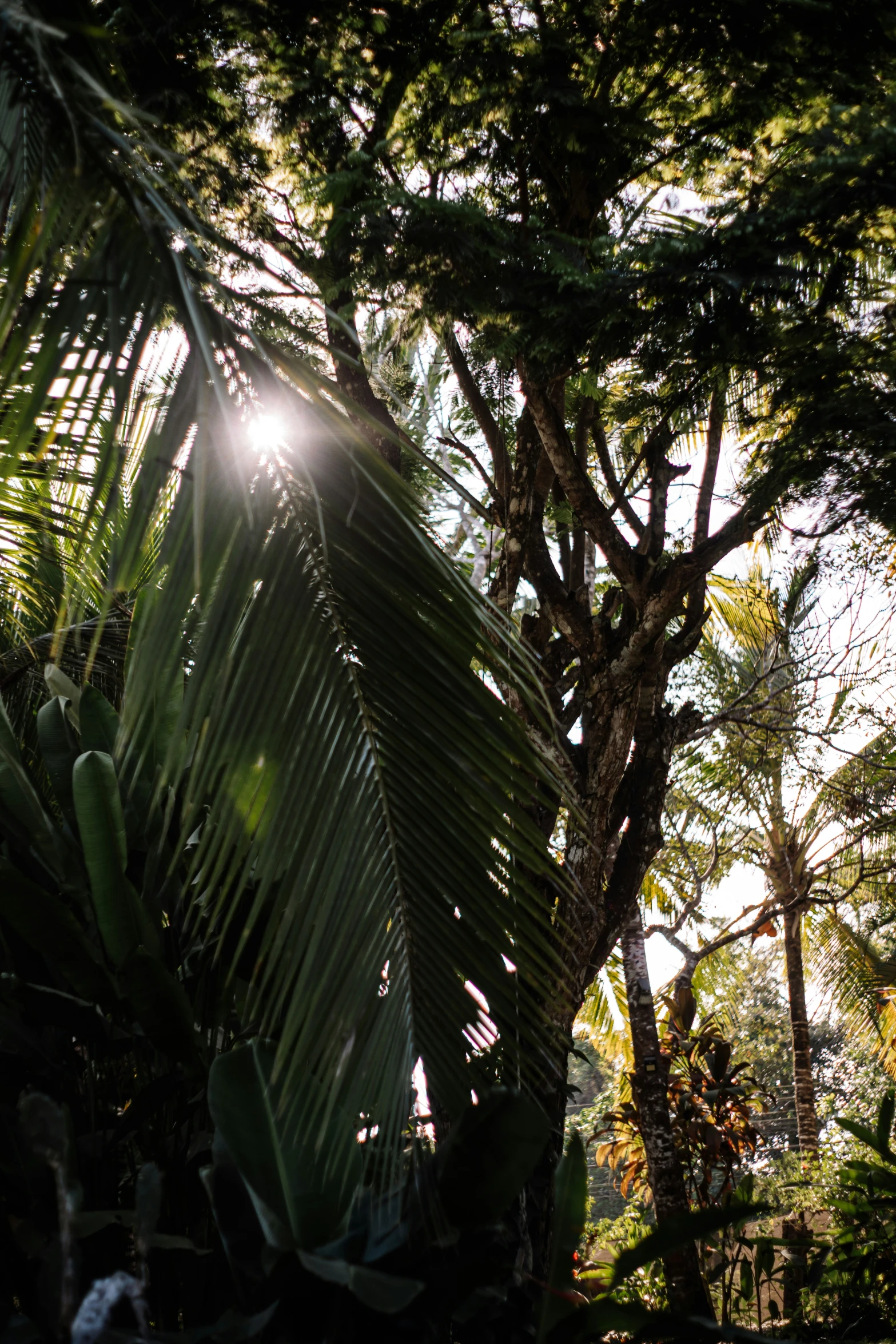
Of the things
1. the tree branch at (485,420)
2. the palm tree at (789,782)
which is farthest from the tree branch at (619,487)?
the palm tree at (789,782)

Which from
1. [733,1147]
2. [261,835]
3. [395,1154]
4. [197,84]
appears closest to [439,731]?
[261,835]

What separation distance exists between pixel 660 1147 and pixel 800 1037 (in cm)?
523

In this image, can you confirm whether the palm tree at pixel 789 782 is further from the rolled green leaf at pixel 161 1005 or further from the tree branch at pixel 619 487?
the rolled green leaf at pixel 161 1005

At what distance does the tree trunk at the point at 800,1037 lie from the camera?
892 cm

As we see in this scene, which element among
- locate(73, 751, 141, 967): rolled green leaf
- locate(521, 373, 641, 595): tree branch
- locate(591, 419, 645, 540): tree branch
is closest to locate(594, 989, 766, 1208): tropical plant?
locate(591, 419, 645, 540): tree branch

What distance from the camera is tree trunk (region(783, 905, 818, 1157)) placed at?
8.92m

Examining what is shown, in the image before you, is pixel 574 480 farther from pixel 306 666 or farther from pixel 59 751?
pixel 306 666

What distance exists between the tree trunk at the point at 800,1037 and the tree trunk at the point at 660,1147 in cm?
410

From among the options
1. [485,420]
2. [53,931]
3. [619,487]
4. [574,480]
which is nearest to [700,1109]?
[619,487]

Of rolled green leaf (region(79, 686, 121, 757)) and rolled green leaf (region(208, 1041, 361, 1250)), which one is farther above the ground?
rolled green leaf (region(79, 686, 121, 757))

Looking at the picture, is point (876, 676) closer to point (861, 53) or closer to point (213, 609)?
point (861, 53)

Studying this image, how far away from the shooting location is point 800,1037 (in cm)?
911

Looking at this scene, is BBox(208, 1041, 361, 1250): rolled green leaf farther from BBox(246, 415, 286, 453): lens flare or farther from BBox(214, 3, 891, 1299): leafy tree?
BBox(214, 3, 891, 1299): leafy tree

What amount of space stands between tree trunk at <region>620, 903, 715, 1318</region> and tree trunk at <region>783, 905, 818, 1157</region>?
4.10 m
